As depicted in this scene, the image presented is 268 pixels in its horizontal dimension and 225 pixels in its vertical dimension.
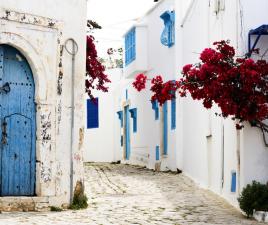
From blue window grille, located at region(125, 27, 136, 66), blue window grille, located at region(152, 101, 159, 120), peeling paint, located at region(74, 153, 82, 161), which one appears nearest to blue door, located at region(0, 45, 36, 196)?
peeling paint, located at region(74, 153, 82, 161)

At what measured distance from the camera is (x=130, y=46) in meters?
22.3

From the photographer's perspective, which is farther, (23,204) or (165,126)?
(165,126)

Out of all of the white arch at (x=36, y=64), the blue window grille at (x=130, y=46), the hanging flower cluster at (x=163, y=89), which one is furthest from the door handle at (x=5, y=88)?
the blue window grille at (x=130, y=46)

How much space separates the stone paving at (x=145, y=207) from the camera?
28.5 ft

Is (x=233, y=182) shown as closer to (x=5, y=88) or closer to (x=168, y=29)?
(x=5, y=88)

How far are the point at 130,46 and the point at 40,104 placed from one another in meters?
12.8

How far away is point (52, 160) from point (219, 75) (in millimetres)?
3212

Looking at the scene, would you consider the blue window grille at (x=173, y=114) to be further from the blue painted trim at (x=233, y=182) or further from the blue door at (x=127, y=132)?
the blue painted trim at (x=233, y=182)

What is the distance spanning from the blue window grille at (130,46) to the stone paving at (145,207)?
22.6 ft

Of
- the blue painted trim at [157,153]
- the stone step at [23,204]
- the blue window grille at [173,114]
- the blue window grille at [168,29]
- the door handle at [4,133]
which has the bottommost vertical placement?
the stone step at [23,204]

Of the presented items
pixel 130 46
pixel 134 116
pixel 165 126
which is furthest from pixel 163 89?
pixel 134 116

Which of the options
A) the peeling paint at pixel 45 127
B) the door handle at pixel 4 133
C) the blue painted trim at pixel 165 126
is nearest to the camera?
the door handle at pixel 4 133

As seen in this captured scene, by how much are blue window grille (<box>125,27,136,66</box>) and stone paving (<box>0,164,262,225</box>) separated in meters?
6.89

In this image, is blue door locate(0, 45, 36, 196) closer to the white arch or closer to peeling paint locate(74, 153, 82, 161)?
the white arch
